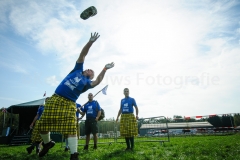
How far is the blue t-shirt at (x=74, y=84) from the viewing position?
10.0 feet

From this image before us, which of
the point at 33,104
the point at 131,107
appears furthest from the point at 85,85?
the point at 33,104

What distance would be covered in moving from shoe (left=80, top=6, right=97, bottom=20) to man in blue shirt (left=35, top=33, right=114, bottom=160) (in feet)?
3.44

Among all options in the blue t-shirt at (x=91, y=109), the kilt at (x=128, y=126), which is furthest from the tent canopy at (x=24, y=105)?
the kilt at (x=128, y=126)

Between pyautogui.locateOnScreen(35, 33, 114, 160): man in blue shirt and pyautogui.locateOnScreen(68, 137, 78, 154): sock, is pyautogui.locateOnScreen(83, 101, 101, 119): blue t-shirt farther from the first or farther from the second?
pyautogui.locateOnScreen(68, 137, 78, 154): sock

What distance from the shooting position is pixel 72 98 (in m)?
3.11

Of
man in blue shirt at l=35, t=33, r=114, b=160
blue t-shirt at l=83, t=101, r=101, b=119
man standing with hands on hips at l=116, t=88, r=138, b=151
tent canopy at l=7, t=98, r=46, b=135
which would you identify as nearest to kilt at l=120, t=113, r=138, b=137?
man standing with hands on hips at l=116, t=88, r=138, b=151

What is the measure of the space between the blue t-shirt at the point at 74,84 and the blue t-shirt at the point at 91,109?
3.77 metres

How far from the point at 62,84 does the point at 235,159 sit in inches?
145

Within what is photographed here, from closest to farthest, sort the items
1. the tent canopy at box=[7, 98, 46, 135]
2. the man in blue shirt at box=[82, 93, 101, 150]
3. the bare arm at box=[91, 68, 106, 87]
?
the bare arm at box=[91, 68, 106, 87]
the man in blue shirt at box=[82, 93, 101, 150]
the tent canopy at box=[7, 98, 46, 135]

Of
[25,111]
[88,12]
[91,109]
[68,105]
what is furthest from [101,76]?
[25,111]

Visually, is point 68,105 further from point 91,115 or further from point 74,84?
point 91,115

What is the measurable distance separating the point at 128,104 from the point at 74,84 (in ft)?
11.2

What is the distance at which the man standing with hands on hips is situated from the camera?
19.1 feet

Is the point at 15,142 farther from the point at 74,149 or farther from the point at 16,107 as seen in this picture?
the point at 74,149
